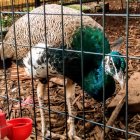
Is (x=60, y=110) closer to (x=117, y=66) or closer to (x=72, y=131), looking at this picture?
(x=72, y=131)

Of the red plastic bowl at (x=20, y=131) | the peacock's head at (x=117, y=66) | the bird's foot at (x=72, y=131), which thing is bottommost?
the bird's foot at (x=72, y=131)

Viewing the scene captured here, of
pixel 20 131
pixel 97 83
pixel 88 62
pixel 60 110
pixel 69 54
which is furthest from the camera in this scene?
pixel 60 110

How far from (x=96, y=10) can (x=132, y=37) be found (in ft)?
6.03

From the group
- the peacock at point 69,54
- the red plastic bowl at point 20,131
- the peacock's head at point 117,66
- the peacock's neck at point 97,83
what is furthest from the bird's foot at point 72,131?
the red plastic bowl at point 20,131

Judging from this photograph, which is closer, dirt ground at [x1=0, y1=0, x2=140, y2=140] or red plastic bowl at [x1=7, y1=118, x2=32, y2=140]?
red plastic bowl at [x1=7, y1=118, x2=32, y2=140]

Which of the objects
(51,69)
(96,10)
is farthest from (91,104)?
(96,10)

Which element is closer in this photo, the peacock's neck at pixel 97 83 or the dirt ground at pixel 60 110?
the dirt ground at pixel 60 110

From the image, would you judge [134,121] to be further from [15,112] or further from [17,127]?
[17,127]

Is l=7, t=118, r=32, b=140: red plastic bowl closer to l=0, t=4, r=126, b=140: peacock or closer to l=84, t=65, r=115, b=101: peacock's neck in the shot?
l=0, t=4, r=126, b=140: peacock

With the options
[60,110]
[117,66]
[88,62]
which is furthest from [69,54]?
[60,110]

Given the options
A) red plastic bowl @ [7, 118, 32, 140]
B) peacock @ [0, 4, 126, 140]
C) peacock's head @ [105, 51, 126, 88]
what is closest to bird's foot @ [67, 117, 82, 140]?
peacock @ [0, 4, 126, 140]

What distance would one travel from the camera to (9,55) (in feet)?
10.0

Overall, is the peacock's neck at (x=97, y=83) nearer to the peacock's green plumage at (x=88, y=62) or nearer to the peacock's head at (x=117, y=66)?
the peacock's green plumage at (x=88, y=62)

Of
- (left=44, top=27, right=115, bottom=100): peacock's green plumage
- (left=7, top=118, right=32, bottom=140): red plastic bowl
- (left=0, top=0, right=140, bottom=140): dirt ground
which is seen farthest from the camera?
(left=0, top=0, right=140, bottom=140): dirt ground
